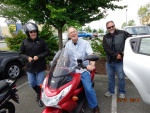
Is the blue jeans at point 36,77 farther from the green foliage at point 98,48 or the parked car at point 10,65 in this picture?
the green foliage at point 98,48

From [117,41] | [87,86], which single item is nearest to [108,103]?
[87,86]

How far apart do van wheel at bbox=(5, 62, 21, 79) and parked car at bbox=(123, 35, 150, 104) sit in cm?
404

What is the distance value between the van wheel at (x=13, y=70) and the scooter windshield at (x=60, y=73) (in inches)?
135

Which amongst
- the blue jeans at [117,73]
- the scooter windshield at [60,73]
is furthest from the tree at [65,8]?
the scooter windshield at [60,73]

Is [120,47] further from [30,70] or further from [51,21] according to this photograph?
[51,21]

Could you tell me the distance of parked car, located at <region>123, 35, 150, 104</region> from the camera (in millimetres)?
2697

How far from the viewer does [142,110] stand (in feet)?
11.6

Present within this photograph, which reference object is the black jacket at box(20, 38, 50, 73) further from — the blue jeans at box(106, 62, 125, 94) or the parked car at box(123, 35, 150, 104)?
the parked car at box(123, 35, 150, 104)

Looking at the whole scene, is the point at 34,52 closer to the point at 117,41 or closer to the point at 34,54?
the point at 34,54

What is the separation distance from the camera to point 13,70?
19.4 feet

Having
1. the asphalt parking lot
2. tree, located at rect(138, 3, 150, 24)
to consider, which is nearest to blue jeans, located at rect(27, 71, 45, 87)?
the asphalt parking lot

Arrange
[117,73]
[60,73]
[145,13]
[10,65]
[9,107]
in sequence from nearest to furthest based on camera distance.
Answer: [60,73], [9,107], [117,73], [10,65], [145,13]

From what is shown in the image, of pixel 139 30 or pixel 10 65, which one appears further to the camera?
pixel 139 30

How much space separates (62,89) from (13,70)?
152 inches
